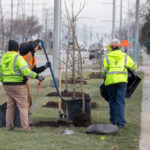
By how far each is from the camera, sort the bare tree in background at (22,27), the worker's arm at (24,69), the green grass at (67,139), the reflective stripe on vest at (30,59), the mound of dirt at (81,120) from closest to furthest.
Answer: the green grass at (67,139) < the worker's arm at (24,69) < the reflective stripe on vest at (30,59) < the mound of dirt at (81,120) < the bare tree in background at (22,27)

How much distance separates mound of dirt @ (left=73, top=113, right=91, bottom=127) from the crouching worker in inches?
47.3

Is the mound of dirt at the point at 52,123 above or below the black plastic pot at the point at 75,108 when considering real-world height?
below

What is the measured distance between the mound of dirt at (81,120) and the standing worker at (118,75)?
628 millimetres

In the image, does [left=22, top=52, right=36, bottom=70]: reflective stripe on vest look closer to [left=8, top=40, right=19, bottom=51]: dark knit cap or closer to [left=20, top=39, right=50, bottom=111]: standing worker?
[left=20, top=39, right=50, bottom=111]: standing worker

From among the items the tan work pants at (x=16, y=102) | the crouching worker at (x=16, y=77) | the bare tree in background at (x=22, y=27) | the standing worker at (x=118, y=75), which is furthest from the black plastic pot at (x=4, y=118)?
the bare tree in background at (x=22, y=27)

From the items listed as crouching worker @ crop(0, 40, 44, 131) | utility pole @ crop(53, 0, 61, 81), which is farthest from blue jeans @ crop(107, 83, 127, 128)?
utility pole @ crop(53, 0, 61, 81)

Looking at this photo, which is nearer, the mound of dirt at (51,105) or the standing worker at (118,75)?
the standing worker at (118,75)

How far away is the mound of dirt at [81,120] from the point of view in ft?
29.6

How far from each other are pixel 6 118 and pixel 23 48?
1509 mm

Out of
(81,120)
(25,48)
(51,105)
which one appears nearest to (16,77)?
(25,48)

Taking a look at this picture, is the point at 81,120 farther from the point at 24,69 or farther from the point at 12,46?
the point at 12,46

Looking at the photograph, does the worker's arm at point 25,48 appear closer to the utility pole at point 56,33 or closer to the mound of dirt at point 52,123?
the mound of dirt at point 52,123

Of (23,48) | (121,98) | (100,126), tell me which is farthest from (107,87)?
(23,48)

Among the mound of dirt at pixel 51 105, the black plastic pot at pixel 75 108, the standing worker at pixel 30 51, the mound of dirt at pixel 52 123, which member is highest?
the standing worker at pixel 30 51
